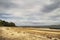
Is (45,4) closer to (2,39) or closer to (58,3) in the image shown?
(58,3)

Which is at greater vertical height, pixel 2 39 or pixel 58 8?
pixel 58 8

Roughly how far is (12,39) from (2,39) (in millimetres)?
692

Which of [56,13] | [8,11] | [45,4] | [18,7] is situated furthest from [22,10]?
[56,13]

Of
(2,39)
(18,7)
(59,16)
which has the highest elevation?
(18,7)

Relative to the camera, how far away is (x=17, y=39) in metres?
10.0

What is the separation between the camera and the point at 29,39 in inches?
392

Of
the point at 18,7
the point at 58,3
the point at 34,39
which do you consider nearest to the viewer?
the point at 34,39

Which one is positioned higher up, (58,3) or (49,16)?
(58,3)

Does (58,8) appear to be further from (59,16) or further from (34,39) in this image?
(34,39)

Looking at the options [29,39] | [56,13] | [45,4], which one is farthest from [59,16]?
[29,39]

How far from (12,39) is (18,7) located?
5.58 m

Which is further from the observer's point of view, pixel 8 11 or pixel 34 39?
pixel 8 11

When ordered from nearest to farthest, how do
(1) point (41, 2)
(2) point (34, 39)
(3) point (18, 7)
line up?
(2) point (34, 39) < (1) point (41, 2) < (3) point (18, 7)

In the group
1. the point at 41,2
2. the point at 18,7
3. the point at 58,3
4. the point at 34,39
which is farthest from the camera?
the point at 18,7
